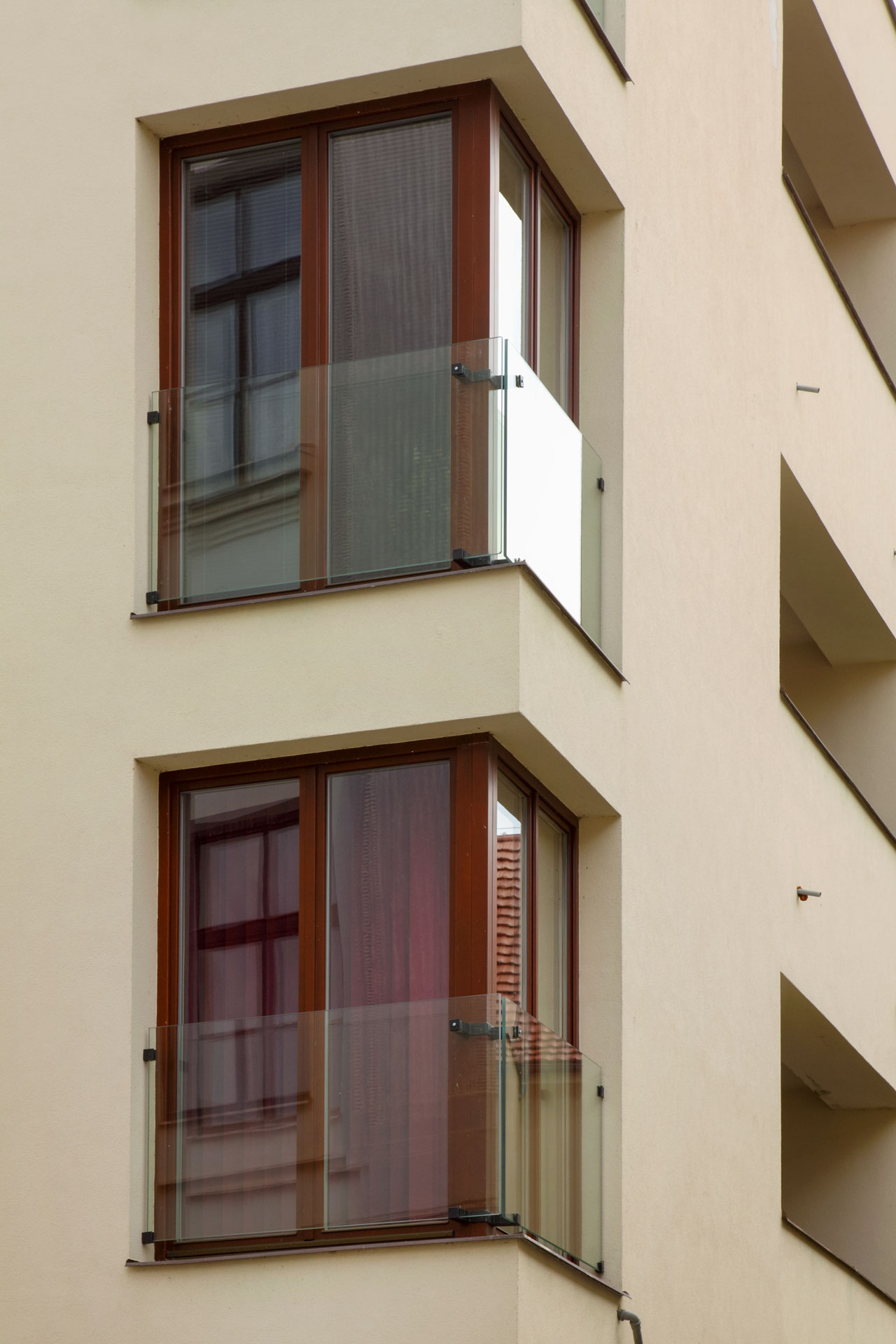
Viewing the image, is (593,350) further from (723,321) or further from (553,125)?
(723,321)

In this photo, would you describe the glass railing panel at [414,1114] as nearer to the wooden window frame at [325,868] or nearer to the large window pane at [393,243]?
the wooden window frame at [325,868]

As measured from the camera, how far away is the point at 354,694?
12.2m

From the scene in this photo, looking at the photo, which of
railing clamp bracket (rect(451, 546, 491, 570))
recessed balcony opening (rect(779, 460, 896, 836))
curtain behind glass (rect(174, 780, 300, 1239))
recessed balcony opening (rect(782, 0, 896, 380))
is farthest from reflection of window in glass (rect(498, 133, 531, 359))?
recessed balcony opening (rect(782, 0, 896, 380))

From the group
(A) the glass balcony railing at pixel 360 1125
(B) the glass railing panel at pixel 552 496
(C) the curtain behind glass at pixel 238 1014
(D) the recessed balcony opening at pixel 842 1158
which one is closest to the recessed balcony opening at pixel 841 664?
(D) the recessed balcony opening at pixel 842 1158

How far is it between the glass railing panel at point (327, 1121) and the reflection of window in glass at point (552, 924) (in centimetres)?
113

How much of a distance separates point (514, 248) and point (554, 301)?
0.79 m

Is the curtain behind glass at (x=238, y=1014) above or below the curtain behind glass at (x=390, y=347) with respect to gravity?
below

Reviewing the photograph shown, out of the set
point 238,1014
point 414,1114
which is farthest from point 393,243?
point 414,1114

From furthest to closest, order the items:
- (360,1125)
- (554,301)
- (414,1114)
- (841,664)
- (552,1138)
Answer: (841,664), (554,301), (552,1138), (360,1125), (414,1114)

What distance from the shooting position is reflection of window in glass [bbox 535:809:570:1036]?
42.1ft

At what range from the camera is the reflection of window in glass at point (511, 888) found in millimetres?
12219

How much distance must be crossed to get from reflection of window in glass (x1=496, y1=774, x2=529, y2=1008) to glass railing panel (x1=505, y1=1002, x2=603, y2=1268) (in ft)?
1.02

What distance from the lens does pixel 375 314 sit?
42.1ft

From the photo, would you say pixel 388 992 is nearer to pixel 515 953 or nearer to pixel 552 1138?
pixel 515 953
